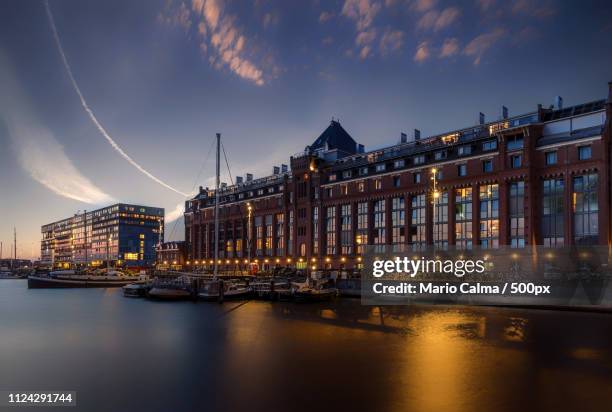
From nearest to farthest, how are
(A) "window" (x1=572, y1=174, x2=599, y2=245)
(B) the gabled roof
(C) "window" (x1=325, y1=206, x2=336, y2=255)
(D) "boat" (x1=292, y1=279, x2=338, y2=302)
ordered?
(D) "boat" (x1=292, y1=279, x2=338, y2=302), (A) "window" (x1=572, y1=174, x2=599, y2=245), (C) "window" (x1=325, y1=206, x2=336, y2=255), (B) the gabled roof

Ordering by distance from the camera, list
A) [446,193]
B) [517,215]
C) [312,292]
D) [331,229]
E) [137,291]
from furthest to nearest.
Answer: [331,229], [446,193], [137,291], [517,215], [312,292]

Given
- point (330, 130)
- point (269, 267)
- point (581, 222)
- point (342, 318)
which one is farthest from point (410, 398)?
point (330, 130)

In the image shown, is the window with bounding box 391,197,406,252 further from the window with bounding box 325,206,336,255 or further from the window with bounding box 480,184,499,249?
the window with bounding box 480,184,499,249

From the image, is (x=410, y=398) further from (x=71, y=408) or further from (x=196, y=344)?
(x=196, y=344)

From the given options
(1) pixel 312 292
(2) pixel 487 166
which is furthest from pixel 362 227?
(1) pixel 312 292

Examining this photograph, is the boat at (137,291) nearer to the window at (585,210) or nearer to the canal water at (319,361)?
the canal water at (319,361)

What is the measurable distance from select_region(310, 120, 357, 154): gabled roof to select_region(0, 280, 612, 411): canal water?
3451 inches

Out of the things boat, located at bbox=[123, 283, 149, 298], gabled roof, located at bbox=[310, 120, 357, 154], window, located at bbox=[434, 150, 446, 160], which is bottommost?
boat, located at bbox=[123, 283, 149, 298]

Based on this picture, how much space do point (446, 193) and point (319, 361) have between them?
236ft

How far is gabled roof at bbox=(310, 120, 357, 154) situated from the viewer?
13550cm

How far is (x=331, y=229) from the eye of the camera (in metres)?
118

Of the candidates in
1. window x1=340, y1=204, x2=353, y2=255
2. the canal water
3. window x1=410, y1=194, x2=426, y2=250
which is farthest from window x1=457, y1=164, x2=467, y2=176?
the canal water

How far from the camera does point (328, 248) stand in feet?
385

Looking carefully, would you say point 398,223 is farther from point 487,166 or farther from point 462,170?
point 487,166
